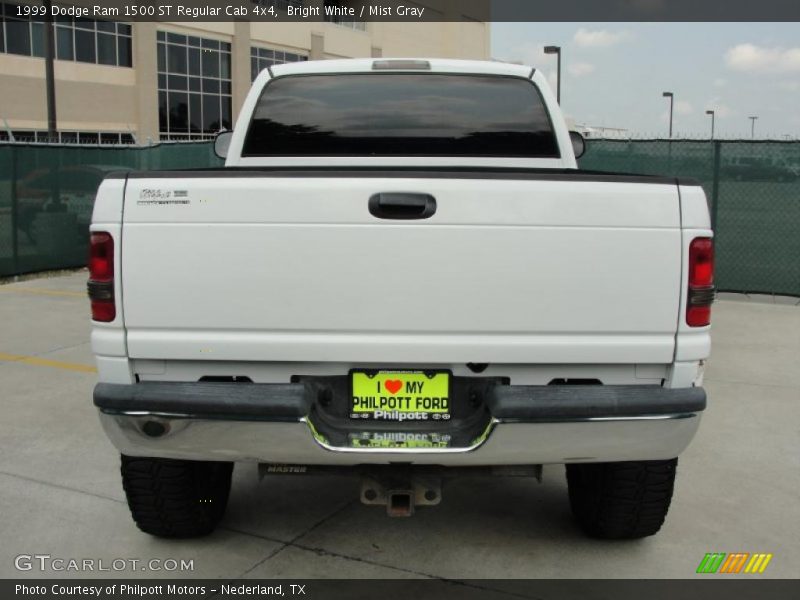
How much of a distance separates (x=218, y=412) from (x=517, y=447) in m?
1.09

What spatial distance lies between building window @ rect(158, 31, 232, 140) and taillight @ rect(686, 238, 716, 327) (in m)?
39.2

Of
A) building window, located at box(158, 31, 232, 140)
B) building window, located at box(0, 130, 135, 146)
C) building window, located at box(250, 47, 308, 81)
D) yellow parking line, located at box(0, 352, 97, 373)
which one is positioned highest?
building window, located at box(250, 47, 308, 81)

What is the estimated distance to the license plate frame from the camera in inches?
131

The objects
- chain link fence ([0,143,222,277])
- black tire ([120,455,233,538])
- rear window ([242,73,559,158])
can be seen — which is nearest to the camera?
black tire ([120,455,233,538])

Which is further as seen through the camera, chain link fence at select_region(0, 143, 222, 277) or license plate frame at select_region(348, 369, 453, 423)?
chain link fence at select_region(0, 143, 222, 277)

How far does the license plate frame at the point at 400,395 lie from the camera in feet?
10.9

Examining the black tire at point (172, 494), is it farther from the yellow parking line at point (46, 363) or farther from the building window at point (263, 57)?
the building window at point (263, 57)

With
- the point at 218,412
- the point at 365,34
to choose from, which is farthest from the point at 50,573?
the point at 365,34

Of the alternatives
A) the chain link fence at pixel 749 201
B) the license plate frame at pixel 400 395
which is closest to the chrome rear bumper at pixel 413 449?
the license plate frame at pixel 400 395

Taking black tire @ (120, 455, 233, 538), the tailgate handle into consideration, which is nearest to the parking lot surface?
A: black tire @ (120, 455, 233, 538)

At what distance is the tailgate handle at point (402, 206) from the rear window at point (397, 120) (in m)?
1.85

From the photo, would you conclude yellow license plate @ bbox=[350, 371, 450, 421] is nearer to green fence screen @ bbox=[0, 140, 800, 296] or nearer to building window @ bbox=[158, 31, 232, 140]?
green fence screen @ bbox=[0, 140, 800, 296]

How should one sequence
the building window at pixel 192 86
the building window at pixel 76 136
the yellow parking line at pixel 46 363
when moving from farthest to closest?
the building window at pixel 192 86 < the building window at pixel 76 136 < the yellow parking line at pixel 46 363

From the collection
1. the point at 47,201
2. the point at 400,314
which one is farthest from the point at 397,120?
the point at 47,201
